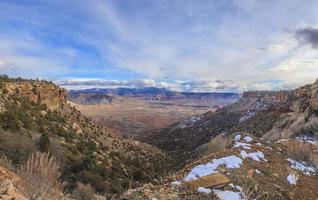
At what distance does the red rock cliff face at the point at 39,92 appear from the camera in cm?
4194

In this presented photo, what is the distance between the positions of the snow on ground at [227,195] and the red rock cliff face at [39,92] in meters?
35.0

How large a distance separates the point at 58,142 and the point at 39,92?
61.2 feet

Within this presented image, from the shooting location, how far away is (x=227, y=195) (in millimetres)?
8133

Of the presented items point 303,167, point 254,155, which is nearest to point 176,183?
point 254,155

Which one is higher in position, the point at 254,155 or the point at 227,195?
the point at 254,155

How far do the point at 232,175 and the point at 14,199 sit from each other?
18.5 ft

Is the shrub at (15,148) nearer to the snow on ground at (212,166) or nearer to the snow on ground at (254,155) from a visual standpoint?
the snow on ground at (212,166)

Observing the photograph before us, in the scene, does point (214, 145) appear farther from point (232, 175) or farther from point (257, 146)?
point (232, 175)

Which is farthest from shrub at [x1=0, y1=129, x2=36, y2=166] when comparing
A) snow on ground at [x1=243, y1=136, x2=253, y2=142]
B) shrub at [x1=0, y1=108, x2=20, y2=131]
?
snow on ground at [x1=243, y1=136, x2=253, y2=142]

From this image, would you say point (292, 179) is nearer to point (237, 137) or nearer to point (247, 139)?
point (247, 139)

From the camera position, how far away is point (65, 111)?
53406mm

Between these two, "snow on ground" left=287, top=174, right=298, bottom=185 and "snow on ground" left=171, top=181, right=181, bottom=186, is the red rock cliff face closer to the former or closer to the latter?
"snow on ground" left=171, top=181, right=181, bottom=186

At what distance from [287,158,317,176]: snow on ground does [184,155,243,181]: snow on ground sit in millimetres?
2467

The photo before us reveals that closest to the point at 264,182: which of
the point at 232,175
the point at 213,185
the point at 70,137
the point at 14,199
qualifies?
the point at 232,175
